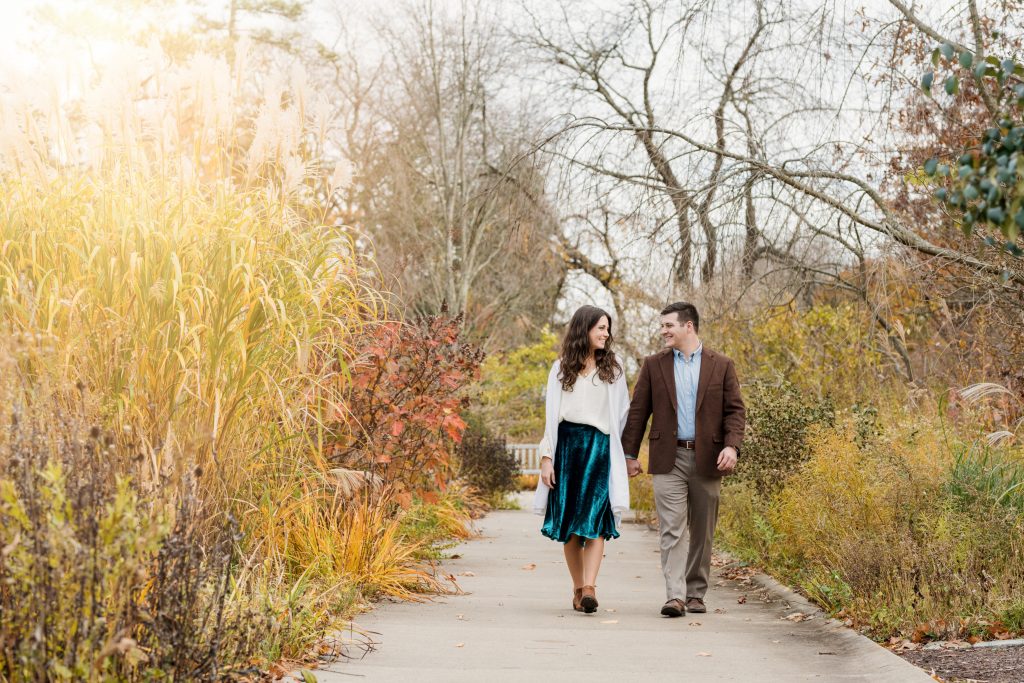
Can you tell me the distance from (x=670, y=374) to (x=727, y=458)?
2.46 ft

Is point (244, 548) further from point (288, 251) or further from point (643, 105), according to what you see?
point (643, 105)

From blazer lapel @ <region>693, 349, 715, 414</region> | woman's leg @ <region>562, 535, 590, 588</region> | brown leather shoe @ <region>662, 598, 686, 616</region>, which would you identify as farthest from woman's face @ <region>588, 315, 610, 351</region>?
brown leather shoe @ <region>662, 598, 686, 616</region>

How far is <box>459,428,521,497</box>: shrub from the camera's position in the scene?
58.7 feet

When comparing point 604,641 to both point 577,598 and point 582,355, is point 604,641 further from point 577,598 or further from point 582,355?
point 582,355

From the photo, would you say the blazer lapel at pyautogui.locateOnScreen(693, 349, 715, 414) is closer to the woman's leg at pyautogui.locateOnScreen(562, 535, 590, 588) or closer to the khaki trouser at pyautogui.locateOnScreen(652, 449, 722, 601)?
the khaki trouser at pyautogui.locateOnScreen(652, 449, 722, 601)

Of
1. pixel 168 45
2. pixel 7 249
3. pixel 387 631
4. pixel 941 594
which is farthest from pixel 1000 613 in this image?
pixel 168 45

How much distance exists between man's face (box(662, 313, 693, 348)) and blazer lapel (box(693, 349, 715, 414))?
195mm

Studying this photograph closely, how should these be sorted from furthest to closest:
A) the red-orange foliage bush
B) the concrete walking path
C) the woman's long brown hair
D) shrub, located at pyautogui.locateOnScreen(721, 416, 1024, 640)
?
the red-orange foliage bush < the woman's long brown hair < shrub, located at pyautogui.locateOnScreen(721, 416, 1024, 640) < the concrete walking path

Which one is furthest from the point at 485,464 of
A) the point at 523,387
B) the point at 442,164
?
the point at 523,387

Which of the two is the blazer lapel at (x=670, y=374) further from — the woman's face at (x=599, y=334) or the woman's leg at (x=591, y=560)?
the woman's leg at (x=591, y=560)

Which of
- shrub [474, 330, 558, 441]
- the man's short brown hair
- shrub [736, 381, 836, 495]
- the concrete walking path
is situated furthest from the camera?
shrub [474, 330, 558, 441]

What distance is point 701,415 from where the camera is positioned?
27.0ft

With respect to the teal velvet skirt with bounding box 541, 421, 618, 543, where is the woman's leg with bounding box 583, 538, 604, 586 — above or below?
below

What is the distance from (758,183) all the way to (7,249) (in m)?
6.04
